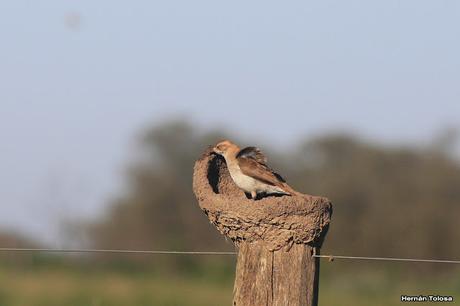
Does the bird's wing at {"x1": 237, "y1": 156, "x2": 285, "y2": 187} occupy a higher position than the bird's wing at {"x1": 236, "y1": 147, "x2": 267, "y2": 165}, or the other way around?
the bird's wing at {"x1": 236, "y1": 147, "x2": 267, "y2": 165}

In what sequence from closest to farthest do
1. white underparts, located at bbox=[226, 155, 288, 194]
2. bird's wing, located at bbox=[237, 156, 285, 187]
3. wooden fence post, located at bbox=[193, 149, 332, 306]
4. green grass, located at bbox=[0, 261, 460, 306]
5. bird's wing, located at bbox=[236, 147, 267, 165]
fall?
wooden fence post, located at bbox=[193, 149, 332, 306], white underparts, located at bbox=[226, 155, 288, 194], bird's wing, located at bbox=[237, 156, 285, 187], bird's wing, located at bbox=[236, 147, 267, 165], green grass, located at bbox=[0, 261, 460, 306]

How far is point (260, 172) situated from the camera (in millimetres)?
7816

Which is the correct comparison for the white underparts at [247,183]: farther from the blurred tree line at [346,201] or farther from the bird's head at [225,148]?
the blurred tree line at [346,201]

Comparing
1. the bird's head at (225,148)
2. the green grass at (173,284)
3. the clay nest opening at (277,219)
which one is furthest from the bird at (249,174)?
the green grass at (173,284)

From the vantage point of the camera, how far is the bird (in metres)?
7.41

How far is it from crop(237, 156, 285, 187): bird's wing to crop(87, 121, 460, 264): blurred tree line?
18.8 m

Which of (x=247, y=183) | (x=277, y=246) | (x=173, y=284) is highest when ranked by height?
(x=247, y=183)

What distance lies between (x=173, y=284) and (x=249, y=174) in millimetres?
15595

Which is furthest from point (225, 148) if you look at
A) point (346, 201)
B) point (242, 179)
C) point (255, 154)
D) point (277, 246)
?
point (346, 201)

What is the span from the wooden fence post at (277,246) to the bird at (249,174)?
1.19m

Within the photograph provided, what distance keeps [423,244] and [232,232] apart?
74.4ft

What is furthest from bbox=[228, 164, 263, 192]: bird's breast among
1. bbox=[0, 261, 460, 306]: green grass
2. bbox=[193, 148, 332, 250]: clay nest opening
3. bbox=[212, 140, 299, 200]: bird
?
bbox=[0, 261, 460, 306]: green grass

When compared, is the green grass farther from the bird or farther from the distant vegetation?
the bird

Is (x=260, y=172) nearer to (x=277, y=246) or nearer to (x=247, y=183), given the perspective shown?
(x=247, y=183)
